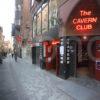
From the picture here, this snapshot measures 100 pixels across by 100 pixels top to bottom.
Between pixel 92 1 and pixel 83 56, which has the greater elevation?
pixel 92 1

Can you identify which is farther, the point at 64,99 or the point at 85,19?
the point at 85,19

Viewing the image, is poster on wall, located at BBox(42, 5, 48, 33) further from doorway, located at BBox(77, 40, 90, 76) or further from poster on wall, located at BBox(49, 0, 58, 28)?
doorway, located at BBox(77, 40, 90, 76)

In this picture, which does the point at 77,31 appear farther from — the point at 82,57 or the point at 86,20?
the point at 82,57

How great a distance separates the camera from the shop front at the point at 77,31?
22.1m

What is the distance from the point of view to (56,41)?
93.9 feet

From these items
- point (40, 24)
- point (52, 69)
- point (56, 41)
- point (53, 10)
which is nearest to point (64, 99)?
point (56, 41)

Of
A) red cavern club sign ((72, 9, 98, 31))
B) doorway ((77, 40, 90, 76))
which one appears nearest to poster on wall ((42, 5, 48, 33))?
doorway ((77, 40, 90, 76))

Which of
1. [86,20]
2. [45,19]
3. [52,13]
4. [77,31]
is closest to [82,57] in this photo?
[52,13]

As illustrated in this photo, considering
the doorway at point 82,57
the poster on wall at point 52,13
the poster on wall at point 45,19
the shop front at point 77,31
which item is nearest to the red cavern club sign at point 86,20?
the shop front at point 77,31

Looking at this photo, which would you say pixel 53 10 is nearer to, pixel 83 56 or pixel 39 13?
pixel 83 56

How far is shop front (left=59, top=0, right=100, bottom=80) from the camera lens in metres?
22.1

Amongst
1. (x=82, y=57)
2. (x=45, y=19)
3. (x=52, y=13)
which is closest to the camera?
(x=52, y=13)

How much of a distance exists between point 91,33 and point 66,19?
1942 mm

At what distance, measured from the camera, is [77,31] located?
23266 millimetres
